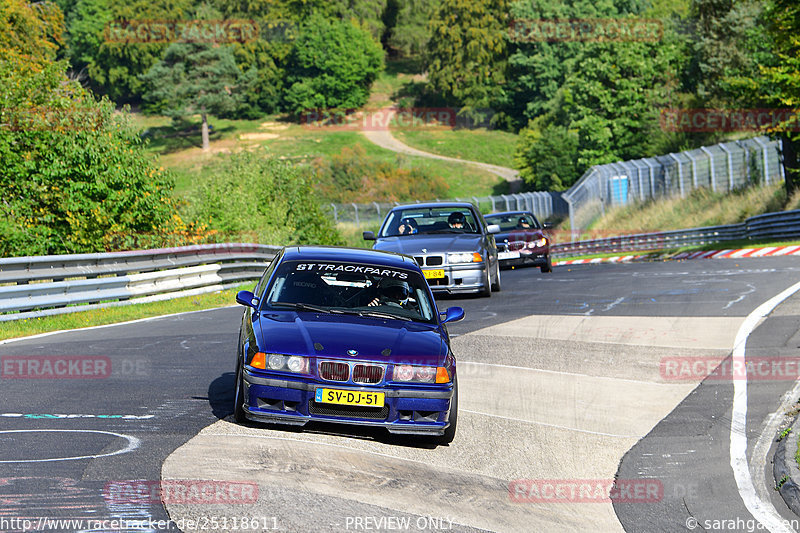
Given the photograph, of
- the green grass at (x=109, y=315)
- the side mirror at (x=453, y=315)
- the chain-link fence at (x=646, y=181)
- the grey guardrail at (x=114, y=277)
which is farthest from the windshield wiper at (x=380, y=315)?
the chain-link fence at (x=646, y=181)

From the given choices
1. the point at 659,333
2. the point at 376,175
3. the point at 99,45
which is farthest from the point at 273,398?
the point at 99,45

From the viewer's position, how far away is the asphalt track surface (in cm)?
Answer: 590

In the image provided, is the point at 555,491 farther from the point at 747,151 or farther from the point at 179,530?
the point at 747,151

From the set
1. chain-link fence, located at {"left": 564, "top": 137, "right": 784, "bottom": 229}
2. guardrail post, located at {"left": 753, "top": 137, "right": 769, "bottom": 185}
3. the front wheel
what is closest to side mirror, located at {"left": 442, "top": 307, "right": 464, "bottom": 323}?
the front wheel

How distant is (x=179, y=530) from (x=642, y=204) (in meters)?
45.4

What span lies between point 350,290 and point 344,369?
146cm

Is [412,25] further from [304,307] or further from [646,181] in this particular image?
[304,307]

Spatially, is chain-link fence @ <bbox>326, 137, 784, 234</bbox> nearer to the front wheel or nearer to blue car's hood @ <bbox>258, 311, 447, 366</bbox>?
the front wheel

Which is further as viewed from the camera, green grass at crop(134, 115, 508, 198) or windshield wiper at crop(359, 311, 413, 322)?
green grass at crop(134, 115, 508, 198)

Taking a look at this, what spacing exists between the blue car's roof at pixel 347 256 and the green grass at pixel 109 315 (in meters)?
6.39

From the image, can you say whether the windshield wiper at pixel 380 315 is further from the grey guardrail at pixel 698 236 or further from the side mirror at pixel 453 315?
the grey guardrail at pixel 698 236

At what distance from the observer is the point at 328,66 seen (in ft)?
392

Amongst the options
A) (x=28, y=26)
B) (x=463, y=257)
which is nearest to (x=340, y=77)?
(x=28, y=26)

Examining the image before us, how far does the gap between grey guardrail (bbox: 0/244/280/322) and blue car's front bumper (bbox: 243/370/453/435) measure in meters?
8.82
